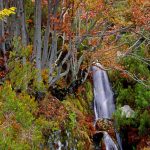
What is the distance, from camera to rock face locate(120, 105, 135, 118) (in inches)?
490

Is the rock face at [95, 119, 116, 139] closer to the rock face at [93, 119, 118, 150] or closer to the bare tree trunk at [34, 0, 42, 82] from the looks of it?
the rock face at [93, 119, 118, 150]

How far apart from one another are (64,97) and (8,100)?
5.53 m

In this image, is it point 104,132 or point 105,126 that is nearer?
point 104,132

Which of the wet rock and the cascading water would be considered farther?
the cascading water

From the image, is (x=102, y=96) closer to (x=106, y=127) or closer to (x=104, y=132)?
(x=106, y=127)

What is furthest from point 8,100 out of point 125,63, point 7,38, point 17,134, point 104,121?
point 125,63

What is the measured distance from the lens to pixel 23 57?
8617 mm

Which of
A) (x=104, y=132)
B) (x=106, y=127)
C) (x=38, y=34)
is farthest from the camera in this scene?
(x=106, y=127)

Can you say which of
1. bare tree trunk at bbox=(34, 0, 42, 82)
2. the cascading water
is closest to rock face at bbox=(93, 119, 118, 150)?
the cascading water

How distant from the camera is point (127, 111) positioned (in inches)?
504

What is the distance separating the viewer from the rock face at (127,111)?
1245cm

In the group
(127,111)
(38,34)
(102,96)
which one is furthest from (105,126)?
(38,34)

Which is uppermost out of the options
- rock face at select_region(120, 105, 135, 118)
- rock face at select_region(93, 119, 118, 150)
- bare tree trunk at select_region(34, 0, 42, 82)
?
bare tree trunk at select_region(34, 0, 42, 82)

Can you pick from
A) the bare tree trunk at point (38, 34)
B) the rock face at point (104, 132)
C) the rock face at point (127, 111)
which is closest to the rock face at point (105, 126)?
the rock face at point (104, 132)
